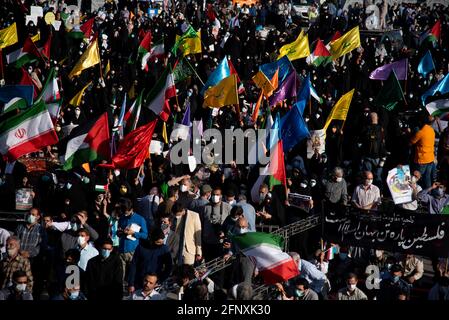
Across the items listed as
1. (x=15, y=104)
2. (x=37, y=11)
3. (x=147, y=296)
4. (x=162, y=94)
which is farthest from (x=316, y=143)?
(x=37, y=11)

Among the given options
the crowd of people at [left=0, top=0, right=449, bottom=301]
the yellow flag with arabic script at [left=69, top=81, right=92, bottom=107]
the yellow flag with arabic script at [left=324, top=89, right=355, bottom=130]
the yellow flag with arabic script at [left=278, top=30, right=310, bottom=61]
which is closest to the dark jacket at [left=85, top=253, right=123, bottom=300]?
the crowd of people at [left=0, top=0, right=449, bottom=301]

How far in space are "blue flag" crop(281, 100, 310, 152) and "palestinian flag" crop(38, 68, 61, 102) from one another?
13.8ft

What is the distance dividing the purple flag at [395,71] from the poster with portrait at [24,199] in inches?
335

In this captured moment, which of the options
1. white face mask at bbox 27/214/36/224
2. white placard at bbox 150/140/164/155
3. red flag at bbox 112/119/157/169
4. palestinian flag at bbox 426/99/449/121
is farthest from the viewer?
palestinian flag at bbox 426/99/449/121

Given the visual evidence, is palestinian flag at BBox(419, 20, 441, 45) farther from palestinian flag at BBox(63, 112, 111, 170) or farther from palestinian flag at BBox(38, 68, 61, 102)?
palestinian flag at BBox(63, 112, 111, 170)

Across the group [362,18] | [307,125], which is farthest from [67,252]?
[362,18]

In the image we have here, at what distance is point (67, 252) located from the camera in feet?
35.9

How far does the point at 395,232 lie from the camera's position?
11.1m

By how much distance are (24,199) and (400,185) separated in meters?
4.88

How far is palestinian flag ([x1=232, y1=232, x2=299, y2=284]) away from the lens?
10.3 metres

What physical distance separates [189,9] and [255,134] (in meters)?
18.1

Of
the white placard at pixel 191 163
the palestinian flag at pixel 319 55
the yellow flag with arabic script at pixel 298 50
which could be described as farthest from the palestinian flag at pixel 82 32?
the white placard at pixel 191 163
